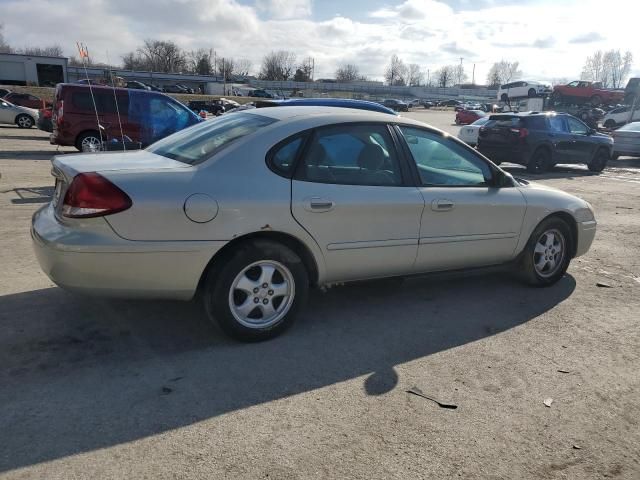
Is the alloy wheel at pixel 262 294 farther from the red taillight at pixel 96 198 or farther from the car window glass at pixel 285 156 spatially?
the red taillight at pixel 96 198

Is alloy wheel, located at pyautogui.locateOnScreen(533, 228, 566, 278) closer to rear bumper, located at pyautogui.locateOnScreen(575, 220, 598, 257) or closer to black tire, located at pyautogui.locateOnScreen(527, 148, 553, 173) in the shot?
rear bumper, located at pyautogui.locateOnScreen(575, 220, 598, 257)

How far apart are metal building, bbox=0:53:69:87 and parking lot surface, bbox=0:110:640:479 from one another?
7039 centimetres

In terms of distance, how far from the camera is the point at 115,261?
325cm

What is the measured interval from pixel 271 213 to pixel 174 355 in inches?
45.3

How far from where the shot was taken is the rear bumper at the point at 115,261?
3225 millimetres

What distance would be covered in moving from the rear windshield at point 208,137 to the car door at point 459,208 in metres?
1.24

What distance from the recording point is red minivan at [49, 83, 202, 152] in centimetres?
1273

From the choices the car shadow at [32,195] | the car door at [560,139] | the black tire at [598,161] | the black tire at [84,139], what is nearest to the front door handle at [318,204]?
the car shadow at [32,195]

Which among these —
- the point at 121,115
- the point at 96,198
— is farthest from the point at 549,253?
the point at 121,115

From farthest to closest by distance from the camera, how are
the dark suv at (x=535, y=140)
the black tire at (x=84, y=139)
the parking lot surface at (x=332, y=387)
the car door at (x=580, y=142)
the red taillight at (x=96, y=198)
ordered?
the car door at (x=580, y=142) < the dark suv at (x=535, y=140) < the black tire at (x=84, y=139) < the red taillight at (x=96, y=198) < the parking lot surface at (x=332, y=387)

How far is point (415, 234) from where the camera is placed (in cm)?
421

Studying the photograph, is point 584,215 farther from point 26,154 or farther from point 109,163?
point 26,154

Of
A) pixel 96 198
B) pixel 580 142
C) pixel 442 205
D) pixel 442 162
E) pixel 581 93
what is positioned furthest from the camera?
pixel 581 93

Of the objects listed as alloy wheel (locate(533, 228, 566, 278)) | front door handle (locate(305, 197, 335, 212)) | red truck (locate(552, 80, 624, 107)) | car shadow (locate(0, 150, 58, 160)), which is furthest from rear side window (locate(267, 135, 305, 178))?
red truck (locate(552, 80, 624, 107))
